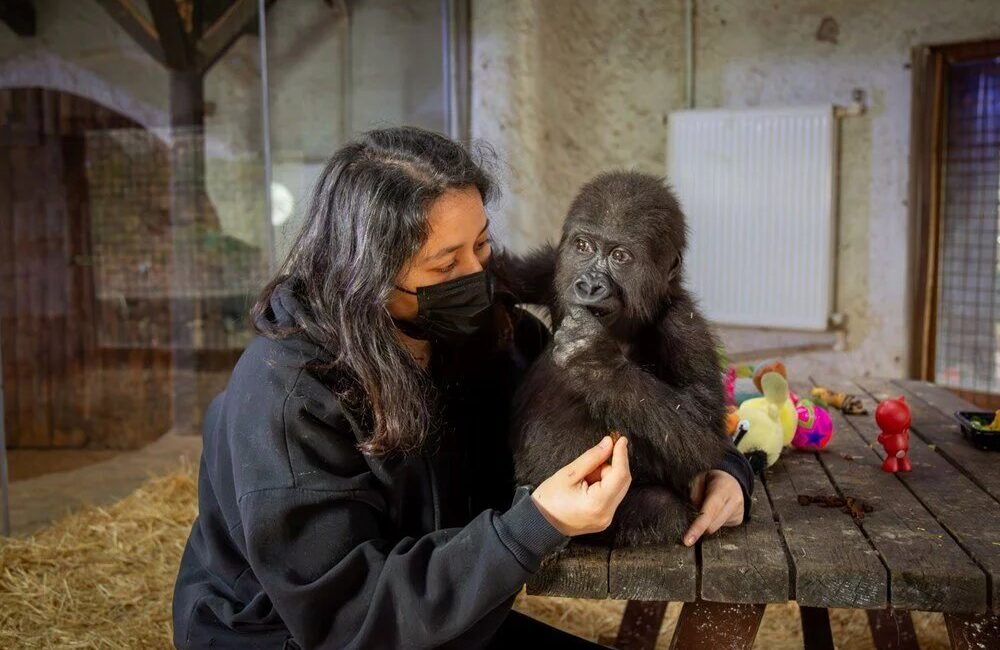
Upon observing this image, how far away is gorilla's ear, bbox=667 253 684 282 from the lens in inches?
67.2

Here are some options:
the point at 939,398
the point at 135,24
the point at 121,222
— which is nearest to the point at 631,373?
the point at 939,398

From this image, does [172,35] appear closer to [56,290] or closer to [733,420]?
[56,290]

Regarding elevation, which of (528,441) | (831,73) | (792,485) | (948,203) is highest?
(831,73)

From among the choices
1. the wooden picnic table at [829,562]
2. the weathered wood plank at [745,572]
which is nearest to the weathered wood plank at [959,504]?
the wooden picnic table at [829,562]

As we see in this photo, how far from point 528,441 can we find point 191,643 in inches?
24.2

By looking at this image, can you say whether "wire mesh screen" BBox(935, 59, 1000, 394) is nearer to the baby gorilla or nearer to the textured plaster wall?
the textured plaster wall

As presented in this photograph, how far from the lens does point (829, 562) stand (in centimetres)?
124

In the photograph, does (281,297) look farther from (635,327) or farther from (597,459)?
(635,327)

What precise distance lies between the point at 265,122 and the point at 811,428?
2.84 m

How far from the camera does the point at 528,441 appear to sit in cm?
144

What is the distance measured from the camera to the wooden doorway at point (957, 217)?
4.40 m

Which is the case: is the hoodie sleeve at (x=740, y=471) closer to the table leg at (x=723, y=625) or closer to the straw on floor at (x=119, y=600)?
the table leg at (x=723, y=625)

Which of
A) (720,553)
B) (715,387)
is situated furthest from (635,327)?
(720,553)

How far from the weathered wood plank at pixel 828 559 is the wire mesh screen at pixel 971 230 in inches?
135
